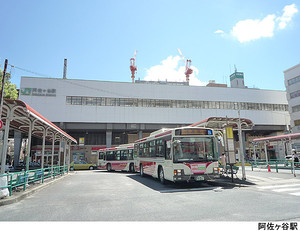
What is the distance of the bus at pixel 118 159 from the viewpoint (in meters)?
22.2

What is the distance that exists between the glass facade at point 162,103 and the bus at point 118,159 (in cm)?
1439

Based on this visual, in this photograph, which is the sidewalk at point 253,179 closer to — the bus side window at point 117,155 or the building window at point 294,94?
the bus side window at point 117,155

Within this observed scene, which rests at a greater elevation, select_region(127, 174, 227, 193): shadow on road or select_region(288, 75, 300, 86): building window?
select_region(288, 75, 300, 86): building window

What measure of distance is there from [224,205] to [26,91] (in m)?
39.8

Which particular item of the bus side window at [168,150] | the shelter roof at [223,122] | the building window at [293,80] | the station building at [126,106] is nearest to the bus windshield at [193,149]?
the bus side window at [168,150]

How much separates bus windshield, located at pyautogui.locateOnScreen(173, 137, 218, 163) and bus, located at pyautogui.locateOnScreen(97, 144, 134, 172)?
11.7 metres

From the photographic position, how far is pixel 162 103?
42094mm

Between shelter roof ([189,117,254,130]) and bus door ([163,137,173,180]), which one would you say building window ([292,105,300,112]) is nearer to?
shelter roof ([189,117,254,130])

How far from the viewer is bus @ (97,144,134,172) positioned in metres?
22.2

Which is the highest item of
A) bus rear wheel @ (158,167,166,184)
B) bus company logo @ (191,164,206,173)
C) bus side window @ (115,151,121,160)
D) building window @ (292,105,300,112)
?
building window @ (292,105,300,112)

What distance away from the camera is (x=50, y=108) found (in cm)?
3766

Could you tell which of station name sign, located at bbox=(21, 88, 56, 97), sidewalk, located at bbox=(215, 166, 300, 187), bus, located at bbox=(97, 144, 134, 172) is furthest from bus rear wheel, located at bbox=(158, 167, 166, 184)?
station name sign, located at bbox=(21, 88, 56, 97)

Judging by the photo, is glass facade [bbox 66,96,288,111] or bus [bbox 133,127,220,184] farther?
glass facade [bbox 66,96,288,111]
